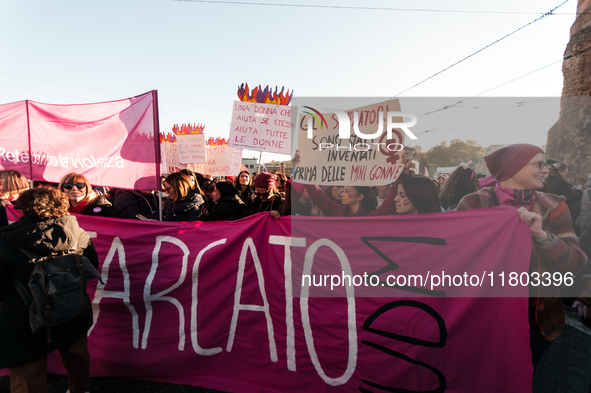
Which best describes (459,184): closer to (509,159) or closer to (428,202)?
(428,202)

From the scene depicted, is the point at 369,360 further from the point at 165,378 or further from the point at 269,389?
the point at 165,378

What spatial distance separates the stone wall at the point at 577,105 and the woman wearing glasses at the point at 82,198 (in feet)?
48.4

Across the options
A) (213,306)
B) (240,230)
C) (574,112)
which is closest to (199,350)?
(213,306)

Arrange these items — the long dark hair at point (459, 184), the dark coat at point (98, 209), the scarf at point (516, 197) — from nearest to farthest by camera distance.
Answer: the scarf at point (516, 197) → the dark coat at point (98, 209) → the long dark hair at point (459, 184)

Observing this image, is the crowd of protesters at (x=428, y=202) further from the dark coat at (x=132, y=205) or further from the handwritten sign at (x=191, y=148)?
the handwritten sign at (x=191, y=148)

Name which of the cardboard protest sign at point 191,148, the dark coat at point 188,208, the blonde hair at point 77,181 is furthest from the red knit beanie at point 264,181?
the cardboard protest sign at point 191,148

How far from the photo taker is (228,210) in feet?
11.4

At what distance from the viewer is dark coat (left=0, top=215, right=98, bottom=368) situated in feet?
6.08

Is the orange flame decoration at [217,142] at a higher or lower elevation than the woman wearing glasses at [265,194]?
higher

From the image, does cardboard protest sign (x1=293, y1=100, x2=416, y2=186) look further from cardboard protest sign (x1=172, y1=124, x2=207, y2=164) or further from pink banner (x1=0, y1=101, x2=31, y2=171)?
cardboard protest sign (x1=172, y1=124, x2=207, y2=164)

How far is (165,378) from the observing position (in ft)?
8.35

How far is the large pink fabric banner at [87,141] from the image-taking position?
321 cm

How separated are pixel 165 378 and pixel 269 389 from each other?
864 millimetres

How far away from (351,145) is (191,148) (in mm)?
5769
